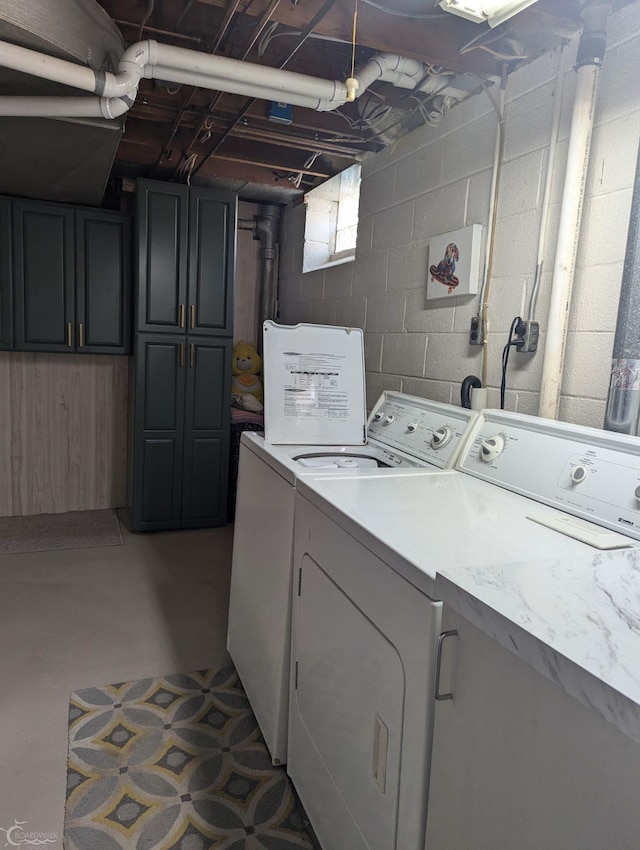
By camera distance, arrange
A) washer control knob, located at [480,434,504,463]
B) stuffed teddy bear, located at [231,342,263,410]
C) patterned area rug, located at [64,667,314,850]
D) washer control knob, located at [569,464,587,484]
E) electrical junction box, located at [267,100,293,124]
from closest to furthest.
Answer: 1. washer control knob, located at [569,464,587,484]
2. patterned area rug, located at [64,667,314,850]
3. washer control knob, located at [480,434,504,463]
4. electrical junction box, located at [267,100,293,124]
5. stuffed teddy bear, located at [231,342,263,410]

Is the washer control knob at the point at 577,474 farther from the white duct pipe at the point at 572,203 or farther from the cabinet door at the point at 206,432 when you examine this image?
the cabinet door at the point at 206,432

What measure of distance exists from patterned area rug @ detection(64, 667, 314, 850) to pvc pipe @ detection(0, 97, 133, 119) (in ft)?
6.81

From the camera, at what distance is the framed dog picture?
2107mm

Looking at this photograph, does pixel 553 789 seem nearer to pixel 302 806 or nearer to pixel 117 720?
pixel 302 806

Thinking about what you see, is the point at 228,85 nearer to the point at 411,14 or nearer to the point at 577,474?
the point at 411,14

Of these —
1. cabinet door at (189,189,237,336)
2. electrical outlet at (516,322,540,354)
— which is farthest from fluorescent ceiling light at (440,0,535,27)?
cabinet door at (189,189,237,336)

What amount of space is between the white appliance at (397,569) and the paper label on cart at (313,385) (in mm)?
565

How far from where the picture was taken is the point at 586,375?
1703 millimetres

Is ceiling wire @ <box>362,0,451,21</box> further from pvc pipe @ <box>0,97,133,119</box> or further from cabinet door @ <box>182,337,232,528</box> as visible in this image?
cabinet door @ <box>182,337,232,528</box>

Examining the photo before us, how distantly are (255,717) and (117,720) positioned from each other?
459mm

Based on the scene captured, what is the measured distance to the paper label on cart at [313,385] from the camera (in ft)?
6.85

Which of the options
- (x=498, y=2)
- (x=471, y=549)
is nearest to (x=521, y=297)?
(x=498, y=2)

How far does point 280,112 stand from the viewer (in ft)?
8.73

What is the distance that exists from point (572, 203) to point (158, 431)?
266cm
